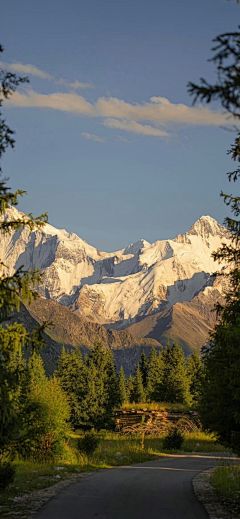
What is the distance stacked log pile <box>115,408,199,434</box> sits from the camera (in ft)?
165

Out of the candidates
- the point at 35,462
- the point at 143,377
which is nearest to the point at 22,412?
the point at 35,462

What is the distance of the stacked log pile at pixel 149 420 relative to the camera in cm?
5031

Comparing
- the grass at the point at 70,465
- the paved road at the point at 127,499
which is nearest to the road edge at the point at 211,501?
the paved road at the point at 127,499

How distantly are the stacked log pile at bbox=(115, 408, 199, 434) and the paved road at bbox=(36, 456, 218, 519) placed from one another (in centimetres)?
2944

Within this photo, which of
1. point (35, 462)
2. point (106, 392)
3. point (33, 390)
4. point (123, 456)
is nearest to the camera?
point (35, 462)

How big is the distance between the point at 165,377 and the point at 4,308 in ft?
230

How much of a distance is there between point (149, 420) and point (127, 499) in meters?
37.2

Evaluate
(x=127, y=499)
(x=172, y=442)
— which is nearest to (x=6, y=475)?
(x=127, y=499)

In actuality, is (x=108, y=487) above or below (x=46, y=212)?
below

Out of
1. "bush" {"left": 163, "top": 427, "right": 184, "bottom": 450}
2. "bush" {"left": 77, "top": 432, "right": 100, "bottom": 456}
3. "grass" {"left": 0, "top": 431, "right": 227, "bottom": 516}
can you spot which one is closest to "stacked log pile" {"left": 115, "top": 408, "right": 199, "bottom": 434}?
"grass" {"left": 0, "top": 431, "right": 227, "bottom": 516}

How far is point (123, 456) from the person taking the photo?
102 feet

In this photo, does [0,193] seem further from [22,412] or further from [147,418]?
[147,418]

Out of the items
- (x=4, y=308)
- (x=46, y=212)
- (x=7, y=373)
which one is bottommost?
(x=7, y=373)

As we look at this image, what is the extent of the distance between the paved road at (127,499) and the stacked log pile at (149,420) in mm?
29439
